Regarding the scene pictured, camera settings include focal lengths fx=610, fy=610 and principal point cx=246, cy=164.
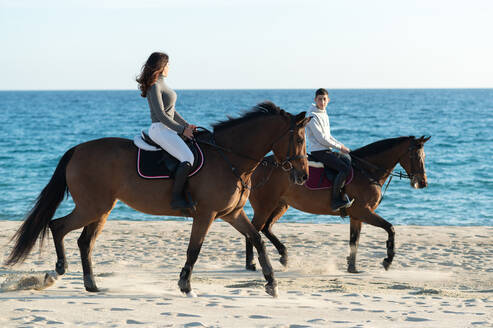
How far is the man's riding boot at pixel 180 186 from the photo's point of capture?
7.01m

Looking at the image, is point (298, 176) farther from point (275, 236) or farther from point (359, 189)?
point (275, 236)

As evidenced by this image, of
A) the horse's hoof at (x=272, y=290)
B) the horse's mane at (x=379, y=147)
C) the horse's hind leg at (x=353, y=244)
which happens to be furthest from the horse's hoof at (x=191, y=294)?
the horse's mane at (x=379, y=147)

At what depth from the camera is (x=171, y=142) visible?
23.3ft

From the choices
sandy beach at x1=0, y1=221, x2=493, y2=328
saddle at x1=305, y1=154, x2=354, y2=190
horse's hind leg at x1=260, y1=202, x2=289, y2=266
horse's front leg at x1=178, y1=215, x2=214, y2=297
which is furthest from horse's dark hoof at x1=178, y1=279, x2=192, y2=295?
saddle at x1=305, y1=154, x2=354, y2=190

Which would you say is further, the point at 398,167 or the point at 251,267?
the point at 398,167

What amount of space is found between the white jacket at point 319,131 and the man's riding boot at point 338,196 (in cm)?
47

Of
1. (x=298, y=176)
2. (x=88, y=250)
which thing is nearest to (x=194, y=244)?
(x=88, y=250)

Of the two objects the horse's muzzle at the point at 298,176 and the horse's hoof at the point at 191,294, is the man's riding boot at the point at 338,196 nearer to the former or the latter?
the horse's muzzle at the point at 298,176

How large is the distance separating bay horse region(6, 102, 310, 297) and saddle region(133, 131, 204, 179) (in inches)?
2.5

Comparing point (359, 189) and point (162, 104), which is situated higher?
point (162, 104)

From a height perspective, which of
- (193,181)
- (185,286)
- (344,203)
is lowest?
(185,286)

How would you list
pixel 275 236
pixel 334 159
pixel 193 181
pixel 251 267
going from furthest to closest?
pixel 275 236
pixel 251 267
pixel 334 159
pixel 193 181

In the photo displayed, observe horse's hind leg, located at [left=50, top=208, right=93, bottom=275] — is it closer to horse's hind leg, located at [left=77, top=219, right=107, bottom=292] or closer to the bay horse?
the bay horse
